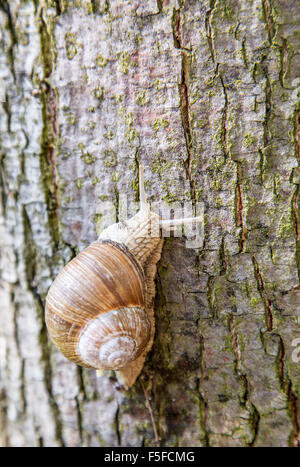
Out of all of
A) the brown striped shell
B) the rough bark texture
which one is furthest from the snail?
the rough bark texture

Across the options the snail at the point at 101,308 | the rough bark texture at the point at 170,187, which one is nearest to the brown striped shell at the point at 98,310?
the snail at the point at 101,308

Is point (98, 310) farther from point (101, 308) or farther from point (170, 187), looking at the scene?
point (170, 187)

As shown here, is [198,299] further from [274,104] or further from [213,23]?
[213,23]

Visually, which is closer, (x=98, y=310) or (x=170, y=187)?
(x=98, y=310)

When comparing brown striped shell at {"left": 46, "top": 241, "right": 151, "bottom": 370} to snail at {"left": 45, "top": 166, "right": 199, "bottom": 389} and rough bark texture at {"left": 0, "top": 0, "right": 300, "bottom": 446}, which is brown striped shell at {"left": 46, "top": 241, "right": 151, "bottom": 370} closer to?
snail at {"left": 45, "top": 166, "right": 199, "bottom": 389}

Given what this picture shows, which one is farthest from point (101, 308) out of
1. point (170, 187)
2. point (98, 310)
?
point (170, 187)

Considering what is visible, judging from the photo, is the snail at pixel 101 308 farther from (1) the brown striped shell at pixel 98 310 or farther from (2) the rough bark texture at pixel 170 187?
(2) the rough bark texture at pixel 170 187
